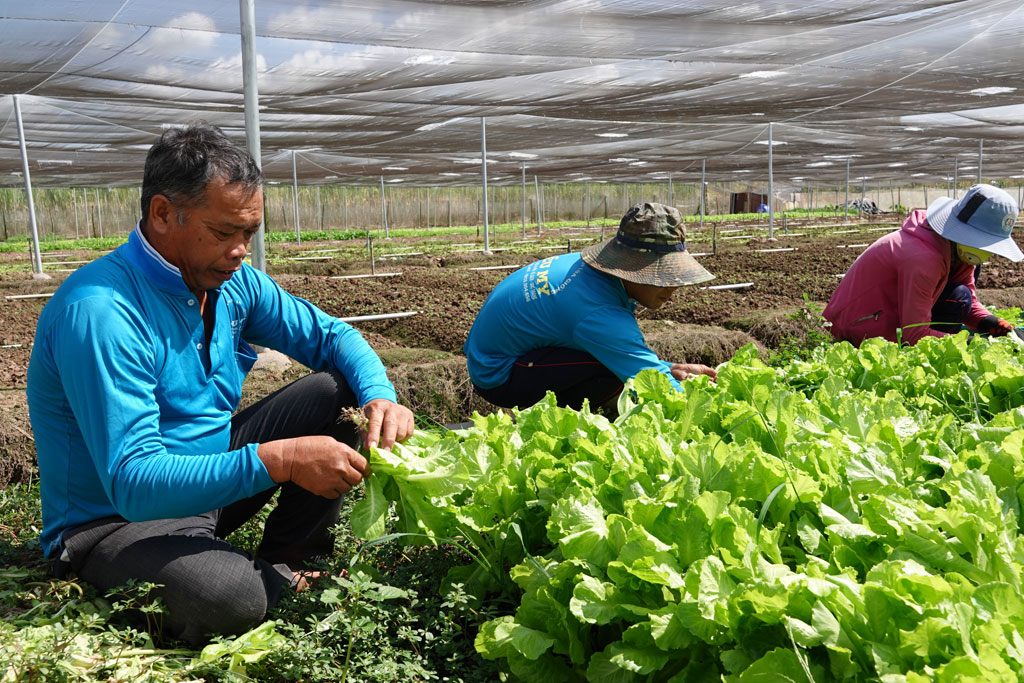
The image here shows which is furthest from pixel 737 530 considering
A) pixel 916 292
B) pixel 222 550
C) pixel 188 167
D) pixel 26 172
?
pixel 26 172

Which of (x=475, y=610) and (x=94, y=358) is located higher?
(x=94, y=358)

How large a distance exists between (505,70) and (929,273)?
20.1 feet

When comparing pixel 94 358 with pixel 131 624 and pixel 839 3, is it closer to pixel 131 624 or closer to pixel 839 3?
pixel 131 624

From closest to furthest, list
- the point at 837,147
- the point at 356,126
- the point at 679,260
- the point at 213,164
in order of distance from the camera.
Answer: the point at 213,164
the point at 679,260
the point at 356,126
the point at 837,147

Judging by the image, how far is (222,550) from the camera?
2123mm

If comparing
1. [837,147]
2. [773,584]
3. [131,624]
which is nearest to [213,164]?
[131,624]

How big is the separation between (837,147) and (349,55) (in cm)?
1461

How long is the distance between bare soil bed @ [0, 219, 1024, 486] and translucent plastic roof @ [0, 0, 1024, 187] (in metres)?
2.21

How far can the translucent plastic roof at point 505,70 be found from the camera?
7266 millimetres

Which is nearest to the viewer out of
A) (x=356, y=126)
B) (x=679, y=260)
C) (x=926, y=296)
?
(x=679, y=260)

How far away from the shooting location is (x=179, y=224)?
84.2 inches

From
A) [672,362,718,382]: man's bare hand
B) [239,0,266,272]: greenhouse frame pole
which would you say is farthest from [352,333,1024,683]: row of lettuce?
[239,0,266,272]: greenhouse frame pole

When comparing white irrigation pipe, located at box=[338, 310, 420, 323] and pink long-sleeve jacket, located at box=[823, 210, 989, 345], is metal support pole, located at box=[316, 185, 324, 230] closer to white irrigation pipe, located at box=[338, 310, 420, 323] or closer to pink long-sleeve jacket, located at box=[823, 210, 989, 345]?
white irrigation pipe, located at box=[338, 310, 420, 323]

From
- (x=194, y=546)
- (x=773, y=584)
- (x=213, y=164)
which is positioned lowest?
(x=194, y=546)
